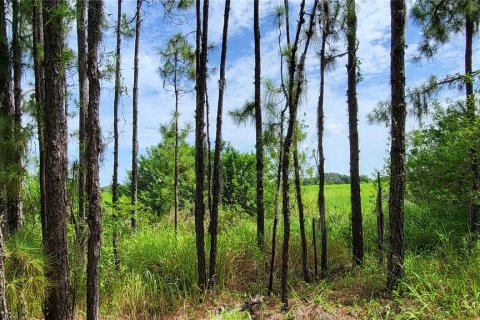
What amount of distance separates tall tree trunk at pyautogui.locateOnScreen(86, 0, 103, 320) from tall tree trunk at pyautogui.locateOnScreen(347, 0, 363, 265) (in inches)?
219

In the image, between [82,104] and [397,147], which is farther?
[82,104]

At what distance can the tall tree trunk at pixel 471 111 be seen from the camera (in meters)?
8.59

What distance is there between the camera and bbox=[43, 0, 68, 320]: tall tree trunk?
16.8ft

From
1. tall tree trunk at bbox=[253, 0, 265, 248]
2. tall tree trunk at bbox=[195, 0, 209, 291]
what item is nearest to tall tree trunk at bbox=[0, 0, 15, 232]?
tall tree trunk at bbox=[195, 0, 209, 291]

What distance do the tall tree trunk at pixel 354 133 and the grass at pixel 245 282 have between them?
52 centimetres

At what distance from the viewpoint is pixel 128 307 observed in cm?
630

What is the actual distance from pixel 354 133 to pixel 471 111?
8.58 ft

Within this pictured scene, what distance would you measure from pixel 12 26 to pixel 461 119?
31.7 feet

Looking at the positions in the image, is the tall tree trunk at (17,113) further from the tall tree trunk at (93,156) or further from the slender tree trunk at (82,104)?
the tall tree trunk at (93,156)

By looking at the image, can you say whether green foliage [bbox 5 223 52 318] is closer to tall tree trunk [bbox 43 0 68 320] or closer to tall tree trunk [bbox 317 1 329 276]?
tall tree trunk [bbox 43 0 68 320]

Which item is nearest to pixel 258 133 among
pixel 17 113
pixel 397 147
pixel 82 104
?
pixel 82 104

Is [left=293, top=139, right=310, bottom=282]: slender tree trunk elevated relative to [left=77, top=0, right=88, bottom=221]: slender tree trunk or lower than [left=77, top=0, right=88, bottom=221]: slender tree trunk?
lower

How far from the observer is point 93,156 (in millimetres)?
4938

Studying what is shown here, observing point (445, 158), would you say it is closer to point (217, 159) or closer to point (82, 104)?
point (217, 159)
